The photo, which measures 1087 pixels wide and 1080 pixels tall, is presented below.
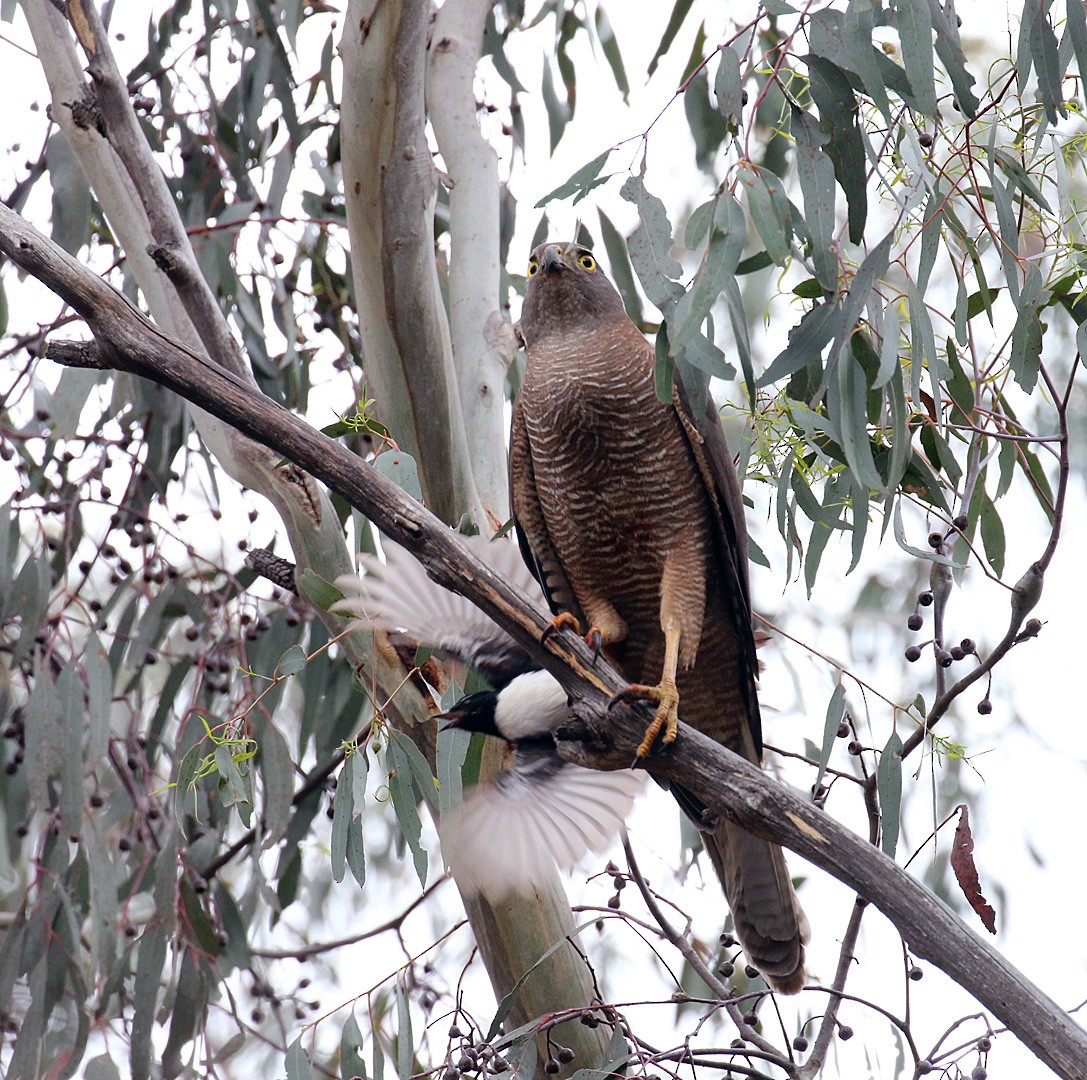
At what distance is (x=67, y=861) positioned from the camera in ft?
10.7

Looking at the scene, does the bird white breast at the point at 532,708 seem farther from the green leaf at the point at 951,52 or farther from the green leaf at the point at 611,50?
the green leaf at the point at 611,50

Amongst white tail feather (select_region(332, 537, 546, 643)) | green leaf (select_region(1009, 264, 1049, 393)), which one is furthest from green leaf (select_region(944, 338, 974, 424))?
white tail feather (select_region(332, 537, 546, 643))

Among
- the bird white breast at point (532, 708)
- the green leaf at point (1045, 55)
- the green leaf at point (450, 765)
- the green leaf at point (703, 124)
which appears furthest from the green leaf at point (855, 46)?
the green leaf at point (703, 124)

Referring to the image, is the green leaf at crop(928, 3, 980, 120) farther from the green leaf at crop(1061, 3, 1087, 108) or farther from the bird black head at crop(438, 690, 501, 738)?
the bird black head at crop(438, 690, 501, 738)

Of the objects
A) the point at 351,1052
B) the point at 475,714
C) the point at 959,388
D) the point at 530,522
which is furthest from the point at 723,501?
the point at 351,1052

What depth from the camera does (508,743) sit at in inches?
110

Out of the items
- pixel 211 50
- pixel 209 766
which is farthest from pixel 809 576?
pixel 211 50

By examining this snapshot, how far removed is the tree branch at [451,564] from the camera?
1.78m

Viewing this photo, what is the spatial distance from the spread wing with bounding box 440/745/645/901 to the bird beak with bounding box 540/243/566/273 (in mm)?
1142

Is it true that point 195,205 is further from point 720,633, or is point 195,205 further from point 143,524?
point 720,633

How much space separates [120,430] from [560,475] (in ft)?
5.83

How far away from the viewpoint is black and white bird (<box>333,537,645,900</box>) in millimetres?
2611

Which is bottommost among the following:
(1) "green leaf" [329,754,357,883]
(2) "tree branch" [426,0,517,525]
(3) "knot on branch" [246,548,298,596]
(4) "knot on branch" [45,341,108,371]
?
(1) "green leaf" [329,754,357,883]

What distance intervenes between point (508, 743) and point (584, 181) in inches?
52.5
